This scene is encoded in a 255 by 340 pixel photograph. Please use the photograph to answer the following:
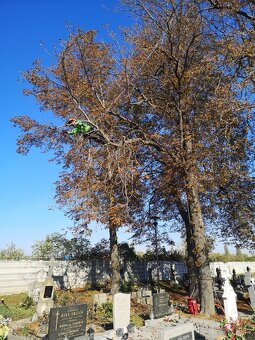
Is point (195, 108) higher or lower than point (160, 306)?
higher

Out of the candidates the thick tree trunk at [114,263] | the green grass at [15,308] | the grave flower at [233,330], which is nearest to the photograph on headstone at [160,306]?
the thick tree trunk at [114,263]

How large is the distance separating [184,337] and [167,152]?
8.39 meters

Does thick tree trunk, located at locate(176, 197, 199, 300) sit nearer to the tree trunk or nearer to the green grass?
the tree trunk

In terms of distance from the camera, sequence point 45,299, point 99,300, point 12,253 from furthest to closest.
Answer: point 12,253, point 99,300, point 45,299

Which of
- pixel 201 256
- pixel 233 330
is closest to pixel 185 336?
pixel 233 330

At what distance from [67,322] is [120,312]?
240 centimetres

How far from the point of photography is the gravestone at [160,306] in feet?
40.1

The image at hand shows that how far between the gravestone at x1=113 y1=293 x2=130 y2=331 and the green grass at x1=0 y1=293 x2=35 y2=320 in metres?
4.88

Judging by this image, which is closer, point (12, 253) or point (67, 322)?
point (67, 322)

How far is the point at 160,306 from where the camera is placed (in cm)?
1256

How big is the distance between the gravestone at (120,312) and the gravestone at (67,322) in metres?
1.50

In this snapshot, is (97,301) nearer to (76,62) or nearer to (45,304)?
(45,304)

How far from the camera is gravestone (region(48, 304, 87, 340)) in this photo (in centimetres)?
901

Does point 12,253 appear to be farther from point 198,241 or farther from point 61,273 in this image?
point 198,241
